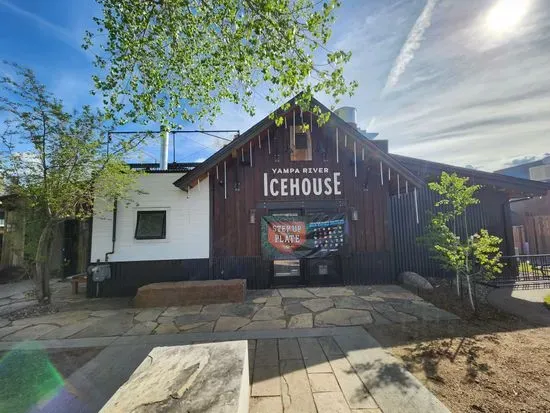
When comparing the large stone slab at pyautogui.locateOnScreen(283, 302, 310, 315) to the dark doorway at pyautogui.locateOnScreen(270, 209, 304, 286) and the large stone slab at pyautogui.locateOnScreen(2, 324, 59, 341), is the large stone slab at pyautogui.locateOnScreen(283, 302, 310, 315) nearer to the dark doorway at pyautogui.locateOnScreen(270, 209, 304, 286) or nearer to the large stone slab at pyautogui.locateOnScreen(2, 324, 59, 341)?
the dark doorway at pyautogui.locateOnScreen(270, 209, 304, 286)

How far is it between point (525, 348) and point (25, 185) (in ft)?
34.3

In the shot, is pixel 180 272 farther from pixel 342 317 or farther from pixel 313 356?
pixel 313 356

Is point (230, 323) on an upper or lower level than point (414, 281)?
lower

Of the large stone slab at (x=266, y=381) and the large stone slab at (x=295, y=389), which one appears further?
the large stone slab at (x=266, y=381)

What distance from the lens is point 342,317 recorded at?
18.3 feet

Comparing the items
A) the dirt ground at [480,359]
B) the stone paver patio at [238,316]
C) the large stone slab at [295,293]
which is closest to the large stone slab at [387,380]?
the dirt ground at [480,359]

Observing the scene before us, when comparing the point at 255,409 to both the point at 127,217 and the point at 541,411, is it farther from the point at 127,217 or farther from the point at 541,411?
the point at 127,217

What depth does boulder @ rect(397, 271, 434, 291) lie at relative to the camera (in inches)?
298

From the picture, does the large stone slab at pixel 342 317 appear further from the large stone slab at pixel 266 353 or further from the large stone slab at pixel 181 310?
the large stone slab at pixel 181 310

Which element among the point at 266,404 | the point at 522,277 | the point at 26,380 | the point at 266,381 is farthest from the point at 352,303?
the point at 522,277

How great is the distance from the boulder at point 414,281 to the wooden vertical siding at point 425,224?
2.25 feet

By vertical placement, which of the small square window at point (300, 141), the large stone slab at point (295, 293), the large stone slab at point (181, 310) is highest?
the small square window at point (300, 141)

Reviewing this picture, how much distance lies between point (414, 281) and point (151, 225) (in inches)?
326

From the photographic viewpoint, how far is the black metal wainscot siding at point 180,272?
7840 millimetres
